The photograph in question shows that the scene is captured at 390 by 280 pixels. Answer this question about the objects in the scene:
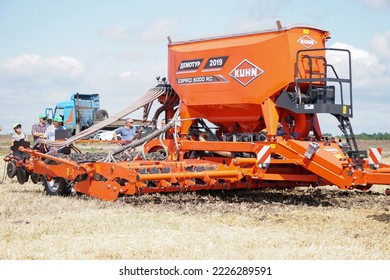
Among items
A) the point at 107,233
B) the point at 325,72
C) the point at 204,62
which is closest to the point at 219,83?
the point at 204,62

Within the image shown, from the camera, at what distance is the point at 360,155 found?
1012 cm

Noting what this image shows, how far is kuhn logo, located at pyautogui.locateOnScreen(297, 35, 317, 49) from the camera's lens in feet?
34.3

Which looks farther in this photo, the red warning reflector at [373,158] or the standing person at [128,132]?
the standing person at [128,132]

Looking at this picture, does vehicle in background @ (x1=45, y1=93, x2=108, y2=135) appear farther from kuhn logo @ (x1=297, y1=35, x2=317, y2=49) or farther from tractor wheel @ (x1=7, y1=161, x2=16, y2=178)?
kuhn logo @ (x1=297, y1=35, x2=317, y2=49)

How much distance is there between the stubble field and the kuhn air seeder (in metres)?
0.41

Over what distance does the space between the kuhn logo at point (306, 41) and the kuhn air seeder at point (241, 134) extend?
0.02 m

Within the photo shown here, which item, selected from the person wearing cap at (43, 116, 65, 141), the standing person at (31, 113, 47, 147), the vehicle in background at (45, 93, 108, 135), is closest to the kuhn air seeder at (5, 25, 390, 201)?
the person wearing cap at (43, 116, 65, 141)

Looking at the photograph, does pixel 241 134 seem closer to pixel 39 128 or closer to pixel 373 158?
pixel 373 158

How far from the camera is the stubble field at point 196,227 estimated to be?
20.9ft

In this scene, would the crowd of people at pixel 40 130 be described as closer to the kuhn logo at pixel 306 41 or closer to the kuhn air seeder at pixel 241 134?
the kuhn air seeder at pixel 241 134

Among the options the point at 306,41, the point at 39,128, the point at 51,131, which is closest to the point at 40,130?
the point at 39,128

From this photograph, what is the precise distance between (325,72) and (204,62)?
2186 millimetres

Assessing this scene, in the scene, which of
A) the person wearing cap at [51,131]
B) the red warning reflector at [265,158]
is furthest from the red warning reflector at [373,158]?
the person wearing cap at [51,131]

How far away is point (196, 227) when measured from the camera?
25.8ft
